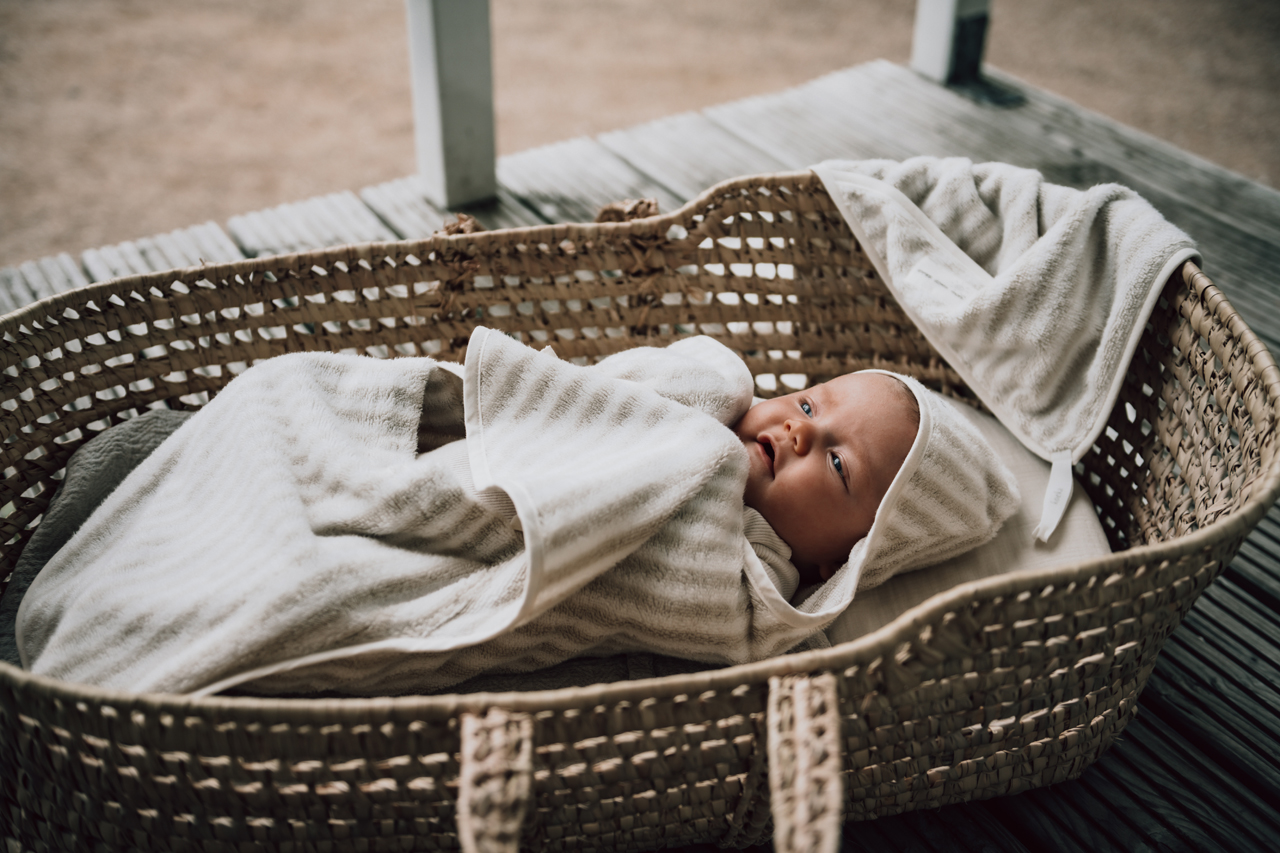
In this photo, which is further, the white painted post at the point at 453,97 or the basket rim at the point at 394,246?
the white painted post at the point at 453,97

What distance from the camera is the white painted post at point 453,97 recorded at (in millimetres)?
1386

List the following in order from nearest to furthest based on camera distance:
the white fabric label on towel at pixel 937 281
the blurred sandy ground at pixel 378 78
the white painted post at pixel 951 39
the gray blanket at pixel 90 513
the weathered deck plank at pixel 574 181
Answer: the gray blanket at pixel 90 513 < the white fabric label on towel at pixel 937 281 < the weathered deck plank at pixel 574 181 < the white painted post at pixel 951 39 < the blurred sandy ground at pixel 378 78

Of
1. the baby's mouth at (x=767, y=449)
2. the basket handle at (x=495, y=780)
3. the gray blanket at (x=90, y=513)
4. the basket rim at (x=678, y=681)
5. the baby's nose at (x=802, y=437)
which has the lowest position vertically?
the gray blanket at (x=90, y=513)

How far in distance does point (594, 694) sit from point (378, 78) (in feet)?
8.09

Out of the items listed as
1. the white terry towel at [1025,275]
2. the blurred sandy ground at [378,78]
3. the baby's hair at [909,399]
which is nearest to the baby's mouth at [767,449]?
the baby's hair at [909,399]

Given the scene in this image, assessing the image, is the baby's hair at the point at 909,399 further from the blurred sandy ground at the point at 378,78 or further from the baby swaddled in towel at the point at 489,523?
the blurred sandy ground at the point at 378,78

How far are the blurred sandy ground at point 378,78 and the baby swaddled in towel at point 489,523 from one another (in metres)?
1.41

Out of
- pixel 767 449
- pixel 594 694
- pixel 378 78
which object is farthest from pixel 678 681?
pixel 378 78

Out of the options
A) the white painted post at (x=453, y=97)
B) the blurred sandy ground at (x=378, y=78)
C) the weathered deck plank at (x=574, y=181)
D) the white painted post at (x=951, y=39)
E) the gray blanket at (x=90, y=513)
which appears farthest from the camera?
the blurred sandy ground at (x=378, y=78)

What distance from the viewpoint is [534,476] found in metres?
0.75

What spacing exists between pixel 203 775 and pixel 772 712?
1.08 feet

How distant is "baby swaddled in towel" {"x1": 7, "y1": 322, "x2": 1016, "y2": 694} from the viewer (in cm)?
67

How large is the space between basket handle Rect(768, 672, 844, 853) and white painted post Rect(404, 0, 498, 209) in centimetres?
118

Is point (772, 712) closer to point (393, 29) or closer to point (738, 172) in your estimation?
point (738, 172)
